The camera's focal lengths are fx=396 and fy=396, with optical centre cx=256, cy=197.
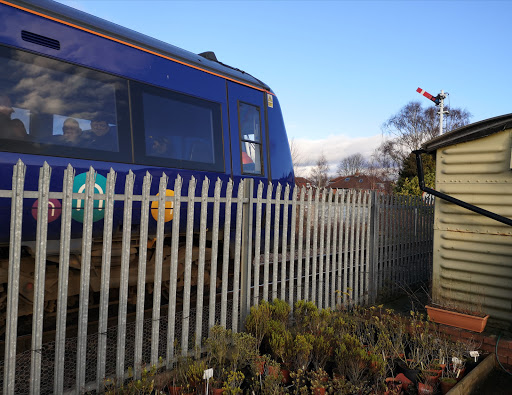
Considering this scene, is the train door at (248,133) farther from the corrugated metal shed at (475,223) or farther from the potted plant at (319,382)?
the potted plant at (319,382)

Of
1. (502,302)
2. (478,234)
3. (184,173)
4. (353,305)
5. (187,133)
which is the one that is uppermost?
(187,133)

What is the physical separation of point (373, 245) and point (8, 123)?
16.9ft

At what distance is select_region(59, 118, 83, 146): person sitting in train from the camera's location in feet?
12.9

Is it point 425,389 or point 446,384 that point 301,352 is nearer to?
→ point 425,389

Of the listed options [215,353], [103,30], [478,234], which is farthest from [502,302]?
[103,30]

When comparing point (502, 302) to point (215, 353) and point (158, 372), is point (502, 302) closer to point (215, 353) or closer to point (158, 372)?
point (215, 353)

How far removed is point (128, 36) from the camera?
4.61 meters

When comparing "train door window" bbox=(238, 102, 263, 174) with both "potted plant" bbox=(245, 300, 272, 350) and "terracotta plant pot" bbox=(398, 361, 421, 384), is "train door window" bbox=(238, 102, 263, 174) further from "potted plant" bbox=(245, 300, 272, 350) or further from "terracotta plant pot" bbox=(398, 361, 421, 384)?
"terracotta plant pot" bbox=(398, 361, 421, 384)

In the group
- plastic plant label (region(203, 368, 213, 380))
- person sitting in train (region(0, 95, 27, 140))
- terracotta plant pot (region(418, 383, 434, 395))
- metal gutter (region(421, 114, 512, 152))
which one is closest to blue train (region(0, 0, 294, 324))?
person sitting in train (region(0, 95, 27, 140))

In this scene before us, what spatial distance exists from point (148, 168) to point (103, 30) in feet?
5.16

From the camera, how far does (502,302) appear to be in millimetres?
4797

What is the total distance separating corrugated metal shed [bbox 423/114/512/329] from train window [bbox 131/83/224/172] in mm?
2952

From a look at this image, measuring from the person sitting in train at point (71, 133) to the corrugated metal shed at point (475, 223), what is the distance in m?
4.35

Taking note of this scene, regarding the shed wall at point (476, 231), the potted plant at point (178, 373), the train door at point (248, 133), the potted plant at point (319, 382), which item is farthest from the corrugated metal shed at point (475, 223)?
the potted plant at point (178, 373)
